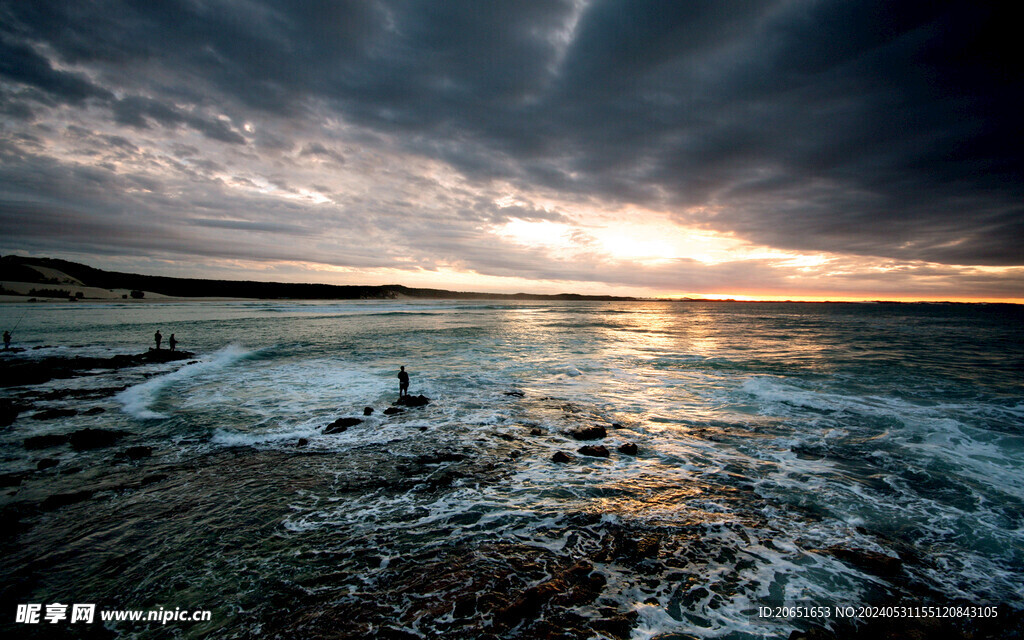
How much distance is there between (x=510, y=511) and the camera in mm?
7367

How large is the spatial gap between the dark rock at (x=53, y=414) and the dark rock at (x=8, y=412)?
0.47 metres

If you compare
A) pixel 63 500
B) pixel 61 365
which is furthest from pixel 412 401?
pixel 61 365

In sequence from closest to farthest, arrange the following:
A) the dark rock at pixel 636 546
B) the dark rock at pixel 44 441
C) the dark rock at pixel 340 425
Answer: the dark rock at pixel 636 546, the dark rock at pixel 44 441, the dark rock at pixel 340 425

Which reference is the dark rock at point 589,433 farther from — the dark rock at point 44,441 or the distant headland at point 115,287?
the distant headland at point 115,287

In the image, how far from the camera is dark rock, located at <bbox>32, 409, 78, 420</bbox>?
12.5 meters

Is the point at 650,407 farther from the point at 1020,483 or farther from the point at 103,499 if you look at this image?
the point at 103,499

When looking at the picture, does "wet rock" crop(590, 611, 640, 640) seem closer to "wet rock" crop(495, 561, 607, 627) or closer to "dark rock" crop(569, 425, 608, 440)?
"wet rock" crop(495, 561, 607, 627)

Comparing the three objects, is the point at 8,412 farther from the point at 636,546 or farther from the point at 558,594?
the point at 636,546

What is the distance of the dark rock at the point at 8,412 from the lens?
39.3ft

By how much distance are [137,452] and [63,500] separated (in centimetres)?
262

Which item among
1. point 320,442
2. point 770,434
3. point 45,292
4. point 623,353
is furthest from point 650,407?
point 45,292

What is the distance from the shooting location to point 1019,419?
13766 mm

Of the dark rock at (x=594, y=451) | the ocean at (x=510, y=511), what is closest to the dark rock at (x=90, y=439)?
the ocean at (x=510, y=511)

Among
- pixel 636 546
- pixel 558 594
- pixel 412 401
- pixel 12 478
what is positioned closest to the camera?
pixel 558 594
